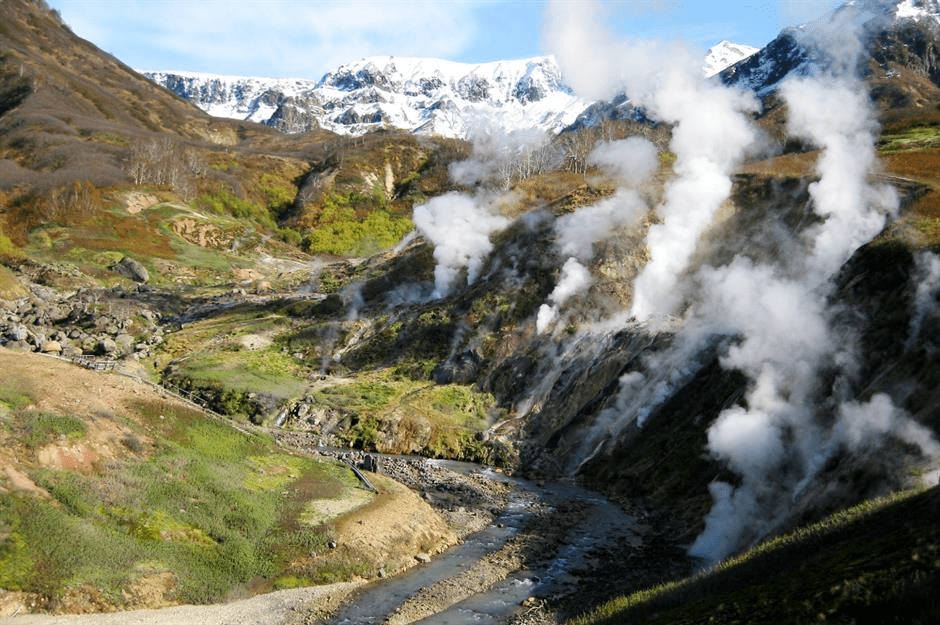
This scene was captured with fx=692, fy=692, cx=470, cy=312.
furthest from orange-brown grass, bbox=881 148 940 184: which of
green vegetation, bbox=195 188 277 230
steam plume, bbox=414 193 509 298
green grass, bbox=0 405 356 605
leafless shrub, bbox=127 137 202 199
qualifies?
leafless shrub, bbox=127 137 202 199

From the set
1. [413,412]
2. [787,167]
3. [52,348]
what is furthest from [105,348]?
[787,167]

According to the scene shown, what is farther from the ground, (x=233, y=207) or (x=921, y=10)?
(x=921, y=10)

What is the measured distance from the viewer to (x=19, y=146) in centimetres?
14025

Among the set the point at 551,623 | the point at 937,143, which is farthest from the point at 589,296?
the point at 551,623

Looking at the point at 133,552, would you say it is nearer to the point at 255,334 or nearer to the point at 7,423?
the point at 7,423

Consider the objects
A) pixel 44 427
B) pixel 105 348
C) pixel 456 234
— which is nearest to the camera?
pixel 44 427

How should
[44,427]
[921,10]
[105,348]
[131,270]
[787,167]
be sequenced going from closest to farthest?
[44,427]
[105,348]
[787,167]
[131,270]
[921,10]

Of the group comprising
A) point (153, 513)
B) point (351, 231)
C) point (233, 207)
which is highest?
point (233, 207)

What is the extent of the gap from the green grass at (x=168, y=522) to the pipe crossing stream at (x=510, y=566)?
297cm

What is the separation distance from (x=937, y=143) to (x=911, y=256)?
37.3 meters

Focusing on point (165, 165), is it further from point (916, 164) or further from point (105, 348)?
point (916, 164)

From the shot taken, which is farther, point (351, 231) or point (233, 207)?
point (233, 207)

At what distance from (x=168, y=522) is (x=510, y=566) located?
14088mm

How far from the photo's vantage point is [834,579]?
36.3 ft
